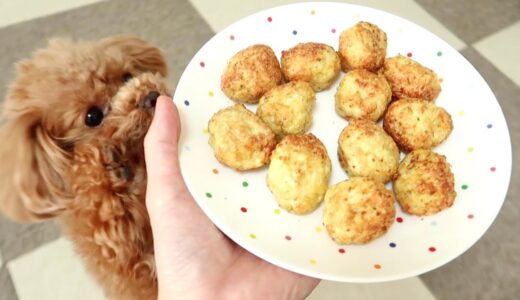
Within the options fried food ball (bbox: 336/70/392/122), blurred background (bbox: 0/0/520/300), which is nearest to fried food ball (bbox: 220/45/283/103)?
fried food ball (bbox: 336/70/392/122)

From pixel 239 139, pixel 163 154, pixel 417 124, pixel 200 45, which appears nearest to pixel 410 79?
pixel 417 124

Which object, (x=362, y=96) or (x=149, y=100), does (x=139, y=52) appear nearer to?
(x=149, y=100)

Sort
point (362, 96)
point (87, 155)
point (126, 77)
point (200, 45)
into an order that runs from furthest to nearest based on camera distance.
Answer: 1. point (200, 45)
2. point (126, 77)
3. point (87, 155)
4. point (362, 96)

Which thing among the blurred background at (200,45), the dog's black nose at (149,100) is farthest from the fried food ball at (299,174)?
the blurred background at (200,45)

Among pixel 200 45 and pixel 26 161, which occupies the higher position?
pixel 26 161

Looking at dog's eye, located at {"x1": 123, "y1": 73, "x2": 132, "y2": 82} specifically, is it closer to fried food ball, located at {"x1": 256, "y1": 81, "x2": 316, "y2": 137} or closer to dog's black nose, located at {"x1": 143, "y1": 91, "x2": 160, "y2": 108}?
dog's black nose, located at {"x1": 143, "y1": 91, "x2": 160, "y2": 108}

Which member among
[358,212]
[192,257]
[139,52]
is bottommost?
[192,257]

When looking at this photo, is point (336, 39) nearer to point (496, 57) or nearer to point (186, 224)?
point (186, 224)

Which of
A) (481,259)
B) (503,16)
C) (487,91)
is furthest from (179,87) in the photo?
(503,16)
